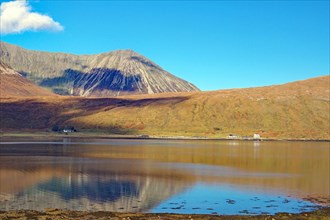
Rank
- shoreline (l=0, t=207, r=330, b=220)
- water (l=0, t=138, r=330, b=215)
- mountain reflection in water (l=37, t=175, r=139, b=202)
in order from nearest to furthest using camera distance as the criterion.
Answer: shoreline (l=0, t=207, r=330, b=220), water (l=0, t=138, r=330, b=215), mountain reflection in water (l=37, t=175, r=139, b=202)

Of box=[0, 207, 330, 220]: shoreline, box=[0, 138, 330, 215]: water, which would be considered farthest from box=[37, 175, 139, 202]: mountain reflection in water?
box=[0, 207, 330, 220]: shoreline

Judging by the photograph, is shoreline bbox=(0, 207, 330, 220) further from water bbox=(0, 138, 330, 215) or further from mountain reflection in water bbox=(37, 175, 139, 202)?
mountain reflection in water bbox=(37, 175, 139, 202)

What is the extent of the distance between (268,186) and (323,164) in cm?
3076

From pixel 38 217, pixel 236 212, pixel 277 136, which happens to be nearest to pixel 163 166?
pixel 236 212

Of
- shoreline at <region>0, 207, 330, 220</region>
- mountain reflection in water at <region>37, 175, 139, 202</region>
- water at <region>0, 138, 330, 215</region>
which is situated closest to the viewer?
shoreline at <region>0, 207, 330, 220</region>

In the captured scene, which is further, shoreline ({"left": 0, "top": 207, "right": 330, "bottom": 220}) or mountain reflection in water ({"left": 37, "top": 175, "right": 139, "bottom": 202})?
mountain reflection in water ({"left": 37, "top": 175, "right": 139, "bottom": 202})

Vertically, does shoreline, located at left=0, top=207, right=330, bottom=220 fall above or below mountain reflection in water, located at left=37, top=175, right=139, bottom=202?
below

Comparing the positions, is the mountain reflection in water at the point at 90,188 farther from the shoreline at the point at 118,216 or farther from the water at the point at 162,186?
the shoreline at the point at 118,216

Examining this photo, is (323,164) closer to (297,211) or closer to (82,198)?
(297,211)

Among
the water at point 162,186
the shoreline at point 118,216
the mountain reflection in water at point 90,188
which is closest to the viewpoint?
the shoreline at point 118,216

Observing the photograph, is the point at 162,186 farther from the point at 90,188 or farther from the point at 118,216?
the point at 118,216

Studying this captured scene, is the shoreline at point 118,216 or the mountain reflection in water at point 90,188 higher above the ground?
the mountain reflection in water at point 90,188

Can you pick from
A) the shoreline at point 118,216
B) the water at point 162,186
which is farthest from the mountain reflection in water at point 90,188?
the shoreline at point 118,216

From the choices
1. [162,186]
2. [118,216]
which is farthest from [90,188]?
[118,216]
